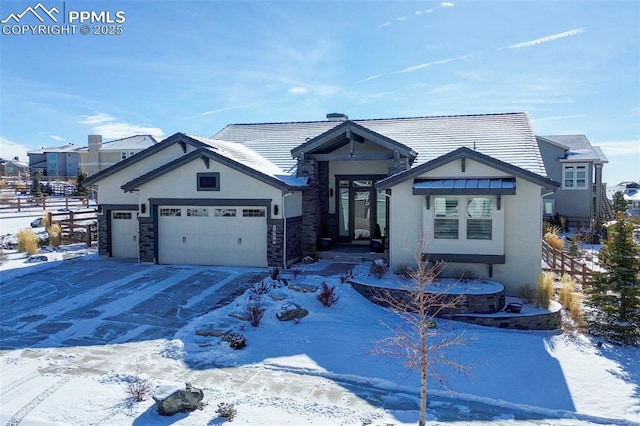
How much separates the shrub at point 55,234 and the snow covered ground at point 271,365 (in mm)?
8303

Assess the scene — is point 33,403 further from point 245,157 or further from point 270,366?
point 245,157

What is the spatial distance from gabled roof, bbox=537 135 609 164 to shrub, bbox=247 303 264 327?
86.0 feet

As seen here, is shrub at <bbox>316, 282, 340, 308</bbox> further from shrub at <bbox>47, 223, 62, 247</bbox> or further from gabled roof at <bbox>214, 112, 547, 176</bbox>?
shrub at <bbox>47, 223, 62, 247</bbox>

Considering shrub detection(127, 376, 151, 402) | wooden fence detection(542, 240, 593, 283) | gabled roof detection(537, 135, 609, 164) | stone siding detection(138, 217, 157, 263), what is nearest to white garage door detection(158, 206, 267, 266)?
stone siding detection(138, 217, 157, 263)

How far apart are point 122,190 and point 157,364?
12.1 metres

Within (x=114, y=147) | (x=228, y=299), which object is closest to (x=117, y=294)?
(x=228, y=299)

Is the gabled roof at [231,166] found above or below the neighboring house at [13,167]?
below

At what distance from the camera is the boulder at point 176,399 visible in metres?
6.93

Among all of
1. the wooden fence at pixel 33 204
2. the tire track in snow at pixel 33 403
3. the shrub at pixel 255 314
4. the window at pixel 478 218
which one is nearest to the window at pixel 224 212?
the shrub at pixel 255 314

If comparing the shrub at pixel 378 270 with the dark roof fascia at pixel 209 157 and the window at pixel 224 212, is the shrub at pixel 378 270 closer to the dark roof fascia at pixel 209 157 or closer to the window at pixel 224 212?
the dark roof fascia at pixel 209 157

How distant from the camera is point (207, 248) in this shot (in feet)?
57.4

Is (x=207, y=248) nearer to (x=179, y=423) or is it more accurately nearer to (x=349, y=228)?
(x=349, y=228)

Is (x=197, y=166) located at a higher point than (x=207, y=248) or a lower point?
higher

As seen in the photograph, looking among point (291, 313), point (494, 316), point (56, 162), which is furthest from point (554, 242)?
point (56, 162)
